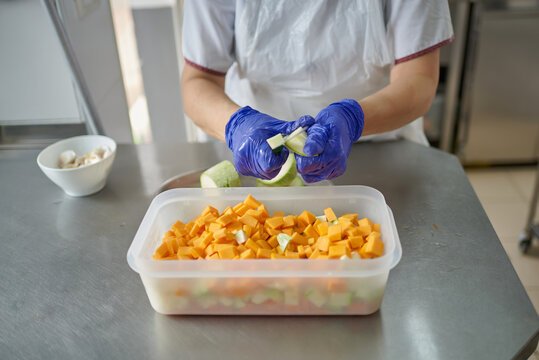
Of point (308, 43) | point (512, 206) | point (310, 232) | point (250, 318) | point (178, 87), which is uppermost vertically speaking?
point (308, 43)

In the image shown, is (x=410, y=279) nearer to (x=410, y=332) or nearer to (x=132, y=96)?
(x=410, y=332)

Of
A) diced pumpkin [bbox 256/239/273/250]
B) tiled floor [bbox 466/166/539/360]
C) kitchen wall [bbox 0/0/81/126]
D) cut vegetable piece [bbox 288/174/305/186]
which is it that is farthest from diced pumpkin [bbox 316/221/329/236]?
tiled floor [bbox 466/166/539/360]

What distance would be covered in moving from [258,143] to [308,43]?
0.51 metres

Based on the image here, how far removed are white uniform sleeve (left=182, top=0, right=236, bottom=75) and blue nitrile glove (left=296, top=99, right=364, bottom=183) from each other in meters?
0.52

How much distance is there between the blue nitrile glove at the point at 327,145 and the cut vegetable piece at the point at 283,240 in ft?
0.53

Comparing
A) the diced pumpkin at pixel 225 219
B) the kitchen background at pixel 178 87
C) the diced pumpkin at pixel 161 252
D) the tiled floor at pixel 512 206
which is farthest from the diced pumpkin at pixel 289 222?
the tiled floor at pixel 512 206

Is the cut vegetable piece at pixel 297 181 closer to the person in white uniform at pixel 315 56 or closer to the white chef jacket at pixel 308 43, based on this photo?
the person in white uniform at pixel 315 56

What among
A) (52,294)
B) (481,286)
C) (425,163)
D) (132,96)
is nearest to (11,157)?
(52,294)

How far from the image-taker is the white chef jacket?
1285 mm

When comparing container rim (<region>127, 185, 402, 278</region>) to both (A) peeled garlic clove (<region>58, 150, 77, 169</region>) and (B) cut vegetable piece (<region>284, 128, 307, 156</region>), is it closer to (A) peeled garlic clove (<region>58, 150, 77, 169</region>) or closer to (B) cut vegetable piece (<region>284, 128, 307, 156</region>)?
(B) cut vegetable piece (<region>284, 128, 307, 156</region>)

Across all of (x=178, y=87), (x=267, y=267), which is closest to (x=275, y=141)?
(x=267, y=267)

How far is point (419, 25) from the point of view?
4.12 ft

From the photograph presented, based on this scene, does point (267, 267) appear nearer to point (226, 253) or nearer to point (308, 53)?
point (226, 253)

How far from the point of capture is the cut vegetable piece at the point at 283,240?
863 mm
